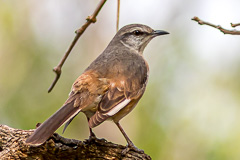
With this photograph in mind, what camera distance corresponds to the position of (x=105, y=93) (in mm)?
5973

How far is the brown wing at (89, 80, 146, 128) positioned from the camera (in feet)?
18.3

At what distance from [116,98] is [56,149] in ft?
3.82

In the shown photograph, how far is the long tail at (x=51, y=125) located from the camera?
4934mm

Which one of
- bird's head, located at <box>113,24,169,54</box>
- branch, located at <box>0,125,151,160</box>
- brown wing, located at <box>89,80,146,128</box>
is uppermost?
bird's head, located at <box>113,24,169,54</box>

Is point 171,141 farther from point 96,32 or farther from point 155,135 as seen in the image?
point 96,32

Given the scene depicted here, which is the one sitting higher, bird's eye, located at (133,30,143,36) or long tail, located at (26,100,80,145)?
bird's eye, located at (133,30,143,36)

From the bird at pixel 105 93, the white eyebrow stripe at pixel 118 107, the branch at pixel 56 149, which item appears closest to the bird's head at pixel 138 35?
the bird at pixel 105 93

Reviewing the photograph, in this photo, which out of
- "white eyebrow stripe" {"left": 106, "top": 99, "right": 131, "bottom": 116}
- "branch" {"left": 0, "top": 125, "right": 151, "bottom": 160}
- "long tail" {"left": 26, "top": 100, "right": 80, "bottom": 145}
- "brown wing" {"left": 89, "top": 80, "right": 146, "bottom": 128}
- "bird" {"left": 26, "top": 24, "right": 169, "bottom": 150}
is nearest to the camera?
"long tail" {"left": 26, "top": 100, "right": 80, "bottom": 145}

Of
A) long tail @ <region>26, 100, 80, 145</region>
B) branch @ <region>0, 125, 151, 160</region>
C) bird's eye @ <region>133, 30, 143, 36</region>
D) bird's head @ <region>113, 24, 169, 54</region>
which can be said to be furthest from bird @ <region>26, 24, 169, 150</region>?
bird's eye @ <region>133, 30, 143, 36</region>

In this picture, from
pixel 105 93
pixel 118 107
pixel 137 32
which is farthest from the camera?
pixel 137 32

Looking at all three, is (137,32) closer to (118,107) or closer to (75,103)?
(118,107)

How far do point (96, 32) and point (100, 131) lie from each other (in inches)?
107

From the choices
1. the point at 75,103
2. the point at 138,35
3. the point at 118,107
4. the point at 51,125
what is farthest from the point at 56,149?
the point at 138,35

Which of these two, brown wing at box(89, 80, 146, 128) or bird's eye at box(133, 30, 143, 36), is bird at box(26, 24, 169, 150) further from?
bird's eye at box(133, 30, 143, 36)
